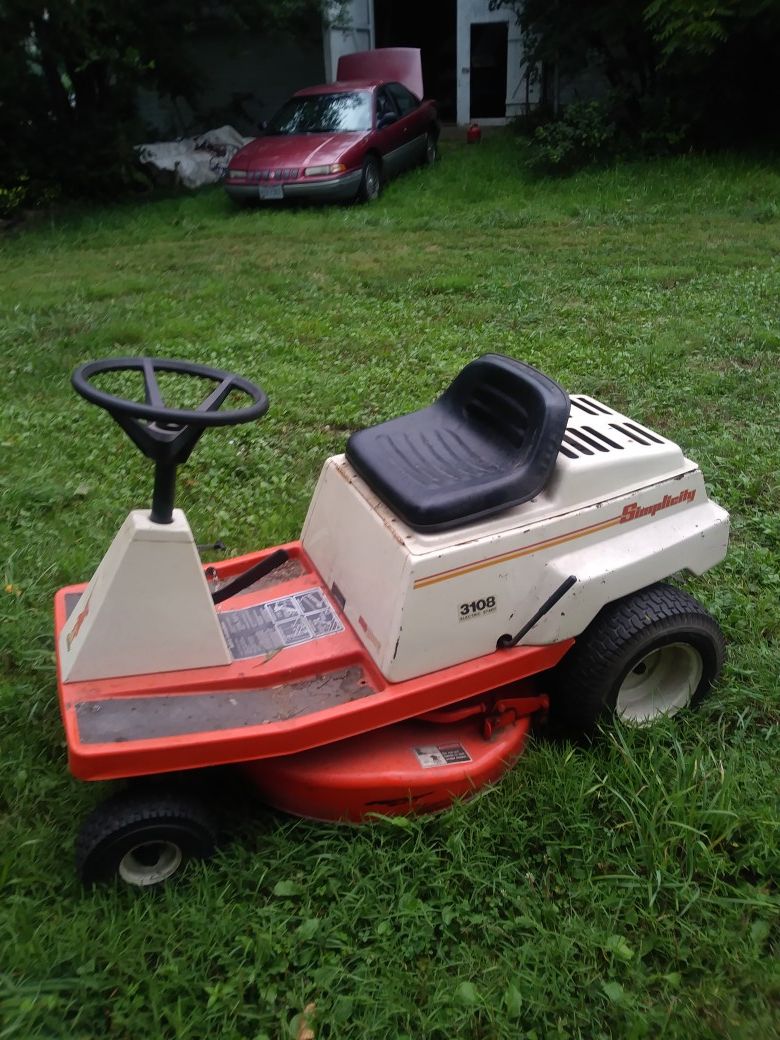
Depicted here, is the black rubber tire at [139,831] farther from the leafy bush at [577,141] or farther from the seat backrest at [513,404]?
the leafy bush at [577,141]

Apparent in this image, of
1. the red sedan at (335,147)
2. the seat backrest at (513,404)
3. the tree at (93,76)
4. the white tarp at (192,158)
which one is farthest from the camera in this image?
the white tarp at (192,158)

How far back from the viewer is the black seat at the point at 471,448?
88.0 inches

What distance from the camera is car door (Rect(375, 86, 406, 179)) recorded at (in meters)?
10.4

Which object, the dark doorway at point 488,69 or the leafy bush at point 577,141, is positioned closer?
the leafy bush at point 577,141

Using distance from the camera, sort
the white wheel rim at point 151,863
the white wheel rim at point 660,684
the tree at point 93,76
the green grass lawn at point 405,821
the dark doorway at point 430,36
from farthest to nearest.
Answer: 1. the dark doorway at point 430,36
2. the tree at point 93,76
3. the white wheel rim at point 660,684
4. the white wheel rim at point 151,863
5. the green grass lawn at point 405,821

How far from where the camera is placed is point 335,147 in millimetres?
9773

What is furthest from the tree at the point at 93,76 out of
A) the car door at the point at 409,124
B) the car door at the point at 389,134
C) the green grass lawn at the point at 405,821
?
the green grass lawn at the point at 405,821

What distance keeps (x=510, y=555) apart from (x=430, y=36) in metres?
17.3

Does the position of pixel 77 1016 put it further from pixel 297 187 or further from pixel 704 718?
pixel 297 187

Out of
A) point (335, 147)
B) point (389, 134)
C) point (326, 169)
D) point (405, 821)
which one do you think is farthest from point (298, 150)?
point (405, 821)

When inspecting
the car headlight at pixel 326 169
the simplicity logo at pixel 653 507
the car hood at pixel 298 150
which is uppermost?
the simplicity logo at pixel 653 507

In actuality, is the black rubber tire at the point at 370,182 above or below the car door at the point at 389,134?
below

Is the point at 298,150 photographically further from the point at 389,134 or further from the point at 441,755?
the point at 441,755

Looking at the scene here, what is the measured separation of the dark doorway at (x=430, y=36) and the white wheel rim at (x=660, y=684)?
15737mm
